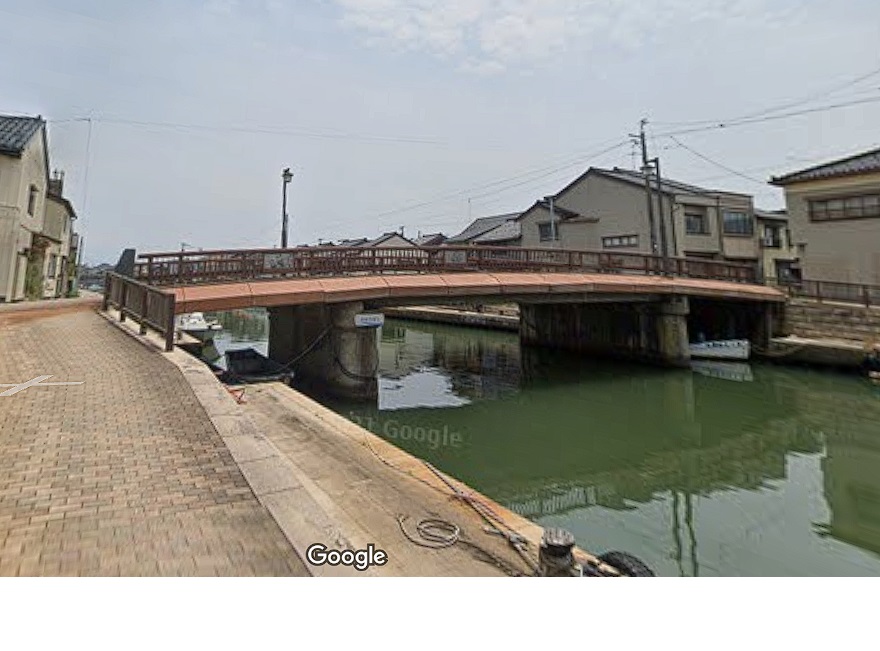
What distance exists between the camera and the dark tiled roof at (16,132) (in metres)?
19.3

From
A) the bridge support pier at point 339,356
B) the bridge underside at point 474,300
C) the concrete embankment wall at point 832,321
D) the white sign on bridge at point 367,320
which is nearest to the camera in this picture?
the bridge underside at point 474,300

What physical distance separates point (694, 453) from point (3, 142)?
26916 mm

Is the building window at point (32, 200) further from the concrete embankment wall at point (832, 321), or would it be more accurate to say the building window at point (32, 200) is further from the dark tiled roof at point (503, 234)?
the concrete embankment wall at point (832, 321)

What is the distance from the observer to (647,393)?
659 inches

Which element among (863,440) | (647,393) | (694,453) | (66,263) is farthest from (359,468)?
(66,263)

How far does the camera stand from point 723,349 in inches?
866

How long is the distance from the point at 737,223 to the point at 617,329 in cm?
1709

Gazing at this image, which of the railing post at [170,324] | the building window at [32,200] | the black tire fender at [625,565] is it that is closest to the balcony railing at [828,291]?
the black tire fender at [625,565]

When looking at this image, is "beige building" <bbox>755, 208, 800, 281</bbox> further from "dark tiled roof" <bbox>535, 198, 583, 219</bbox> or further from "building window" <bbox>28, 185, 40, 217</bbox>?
"building window" <bbox>28, 185, 40, 217</bbox>

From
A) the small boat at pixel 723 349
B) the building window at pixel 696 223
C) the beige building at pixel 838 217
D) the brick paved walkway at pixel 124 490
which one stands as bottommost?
the brick paved walkway at pixel 124 490

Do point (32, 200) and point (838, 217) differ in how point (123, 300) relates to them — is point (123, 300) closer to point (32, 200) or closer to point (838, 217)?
point (32, 200)

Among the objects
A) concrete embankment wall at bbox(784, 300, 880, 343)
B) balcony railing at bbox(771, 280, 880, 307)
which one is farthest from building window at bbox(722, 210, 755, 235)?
concrete embankment wall at bbox(784, 300, 880, 343)

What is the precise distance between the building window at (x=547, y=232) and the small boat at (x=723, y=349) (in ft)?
52.5

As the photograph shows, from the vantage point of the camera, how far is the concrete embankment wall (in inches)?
719
